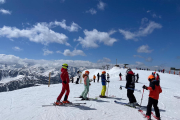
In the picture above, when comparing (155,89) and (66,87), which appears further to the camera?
(66,87)

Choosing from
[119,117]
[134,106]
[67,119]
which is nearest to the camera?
[67,119]

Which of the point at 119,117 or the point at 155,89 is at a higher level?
the point at 155,89

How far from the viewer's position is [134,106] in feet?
22.1

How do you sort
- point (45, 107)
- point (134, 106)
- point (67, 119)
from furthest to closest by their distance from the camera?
point (134, 106) → point (45, 107) → point (67, 119)

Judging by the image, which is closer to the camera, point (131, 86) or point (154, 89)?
point (154, 89)

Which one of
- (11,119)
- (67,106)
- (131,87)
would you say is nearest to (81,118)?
(67,106)

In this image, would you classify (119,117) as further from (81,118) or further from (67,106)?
(67,106)

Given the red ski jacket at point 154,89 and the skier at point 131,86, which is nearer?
the red ski jacket at point 154,89

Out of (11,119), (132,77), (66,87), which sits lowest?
(11,119)

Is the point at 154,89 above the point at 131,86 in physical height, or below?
above

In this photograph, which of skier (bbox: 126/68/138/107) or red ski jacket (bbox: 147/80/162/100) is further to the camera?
skier (bbox: 126/68/138/107)

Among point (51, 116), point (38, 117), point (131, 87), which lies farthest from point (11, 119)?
point (131, 87)

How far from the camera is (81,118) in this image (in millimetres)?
4984

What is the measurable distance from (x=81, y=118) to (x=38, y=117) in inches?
72.9
